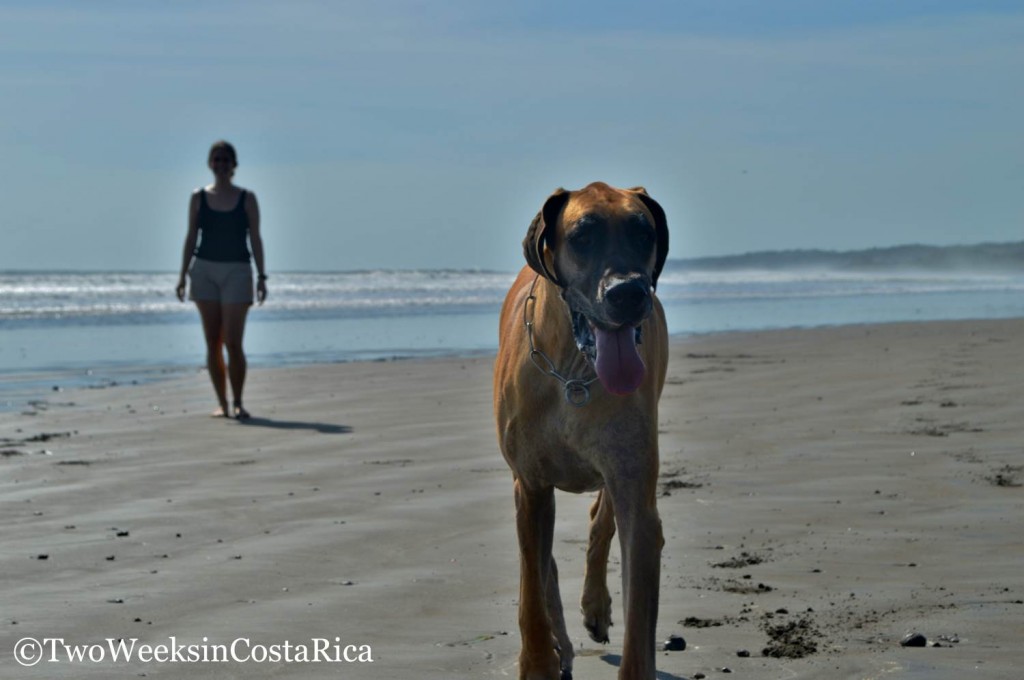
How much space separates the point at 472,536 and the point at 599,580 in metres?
1.55

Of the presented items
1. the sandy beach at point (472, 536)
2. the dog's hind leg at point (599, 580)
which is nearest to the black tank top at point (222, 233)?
the sandy beach at point (472, 536)

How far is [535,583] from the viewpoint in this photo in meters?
3.95

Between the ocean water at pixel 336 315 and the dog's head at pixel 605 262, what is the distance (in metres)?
8.72

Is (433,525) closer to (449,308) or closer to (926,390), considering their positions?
(926,390)

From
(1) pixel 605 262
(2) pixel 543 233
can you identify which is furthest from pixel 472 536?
(1) pixel 605 262

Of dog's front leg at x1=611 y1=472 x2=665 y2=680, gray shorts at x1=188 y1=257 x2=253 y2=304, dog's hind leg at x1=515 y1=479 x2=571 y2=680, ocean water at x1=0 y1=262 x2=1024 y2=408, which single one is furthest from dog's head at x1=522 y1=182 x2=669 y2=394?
ocean water at x1=0 y1=262 x2=1024 y2=408

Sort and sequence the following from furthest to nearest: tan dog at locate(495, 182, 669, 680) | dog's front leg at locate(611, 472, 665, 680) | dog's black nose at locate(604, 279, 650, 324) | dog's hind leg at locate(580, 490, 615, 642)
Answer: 1. dog's hind leg at locate(580, 490, 615, 642)
2. dog's front leg at locate(611, 472, 665, 680)
3. tan dog at locate(495, 182, 669, 680)
4. dog's black nose at locate(604, 279, 650, 324)

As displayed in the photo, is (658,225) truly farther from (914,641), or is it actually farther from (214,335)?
(214,335)

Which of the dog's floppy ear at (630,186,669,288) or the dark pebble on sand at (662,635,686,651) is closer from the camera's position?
the dog's floppy ear at (630,186,669,288)

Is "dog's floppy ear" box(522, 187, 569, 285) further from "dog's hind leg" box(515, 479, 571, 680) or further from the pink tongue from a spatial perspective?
"dog's hind leg" box(515, 479, 571, 680)

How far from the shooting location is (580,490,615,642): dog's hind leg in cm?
443

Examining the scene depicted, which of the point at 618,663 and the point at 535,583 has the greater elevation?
the point at 535,583

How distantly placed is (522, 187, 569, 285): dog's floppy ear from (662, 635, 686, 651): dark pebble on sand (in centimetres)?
128

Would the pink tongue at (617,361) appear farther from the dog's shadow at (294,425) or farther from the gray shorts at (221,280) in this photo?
the gray shorts at (221,280)
